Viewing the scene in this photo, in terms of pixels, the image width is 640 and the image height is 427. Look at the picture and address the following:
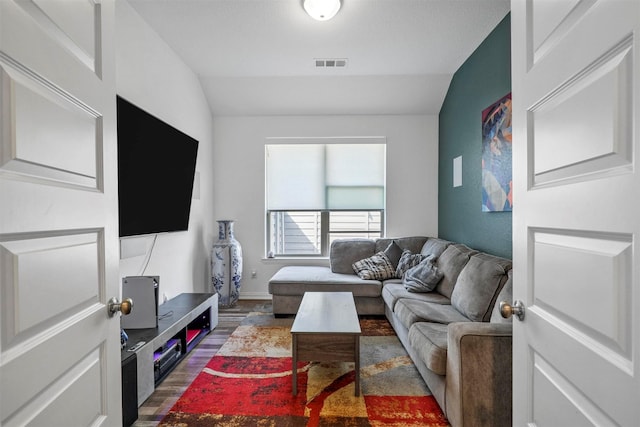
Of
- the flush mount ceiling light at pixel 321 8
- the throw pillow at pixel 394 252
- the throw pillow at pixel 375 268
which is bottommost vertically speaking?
the throw pillow at pixel 375 268

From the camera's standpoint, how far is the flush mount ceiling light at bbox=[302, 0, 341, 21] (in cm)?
253

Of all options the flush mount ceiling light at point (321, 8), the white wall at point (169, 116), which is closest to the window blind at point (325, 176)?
the white wall at point (169, 116)

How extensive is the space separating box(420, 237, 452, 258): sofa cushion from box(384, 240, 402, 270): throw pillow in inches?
11.2

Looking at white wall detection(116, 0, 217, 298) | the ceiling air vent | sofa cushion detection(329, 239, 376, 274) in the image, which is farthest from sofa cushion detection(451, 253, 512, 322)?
white wall detection(116, 0, 217, 298)

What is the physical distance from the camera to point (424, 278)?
320cm

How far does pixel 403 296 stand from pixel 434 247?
945 mm

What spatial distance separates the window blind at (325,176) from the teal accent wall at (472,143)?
0.92 m

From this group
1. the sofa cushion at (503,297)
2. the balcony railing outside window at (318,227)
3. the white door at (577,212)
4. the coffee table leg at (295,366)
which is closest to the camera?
the white door at (577,212)

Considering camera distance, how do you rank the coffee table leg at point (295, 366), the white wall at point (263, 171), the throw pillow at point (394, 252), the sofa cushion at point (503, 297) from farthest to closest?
the white wall at point (263, 171)
the throw pillow at point (394, 252)
the coffee table leg at point (295, 366)
the sofa cushion at point (503, 297)

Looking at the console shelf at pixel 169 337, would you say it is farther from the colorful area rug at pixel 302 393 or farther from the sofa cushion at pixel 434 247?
the sofa cushion at pixel 434 247

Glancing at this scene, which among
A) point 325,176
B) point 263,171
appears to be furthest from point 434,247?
point 263,171

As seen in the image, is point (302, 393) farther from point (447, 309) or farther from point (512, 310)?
point (512, 310)

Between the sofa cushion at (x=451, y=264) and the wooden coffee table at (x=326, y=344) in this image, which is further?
the sofa cushion at (x=451, y=264)

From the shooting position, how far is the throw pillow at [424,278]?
316cm
